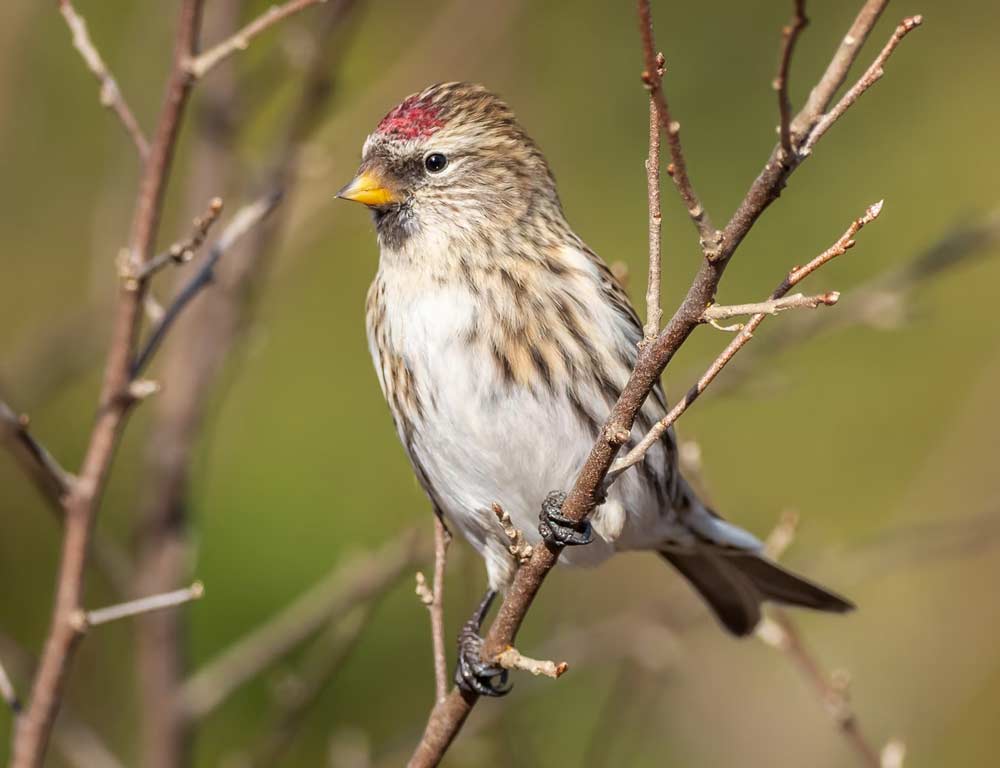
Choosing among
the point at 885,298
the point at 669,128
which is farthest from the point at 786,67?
the point at 885,298

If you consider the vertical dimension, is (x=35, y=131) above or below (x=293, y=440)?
above

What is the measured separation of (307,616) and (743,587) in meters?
1.03

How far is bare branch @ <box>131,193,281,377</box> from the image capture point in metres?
2.63

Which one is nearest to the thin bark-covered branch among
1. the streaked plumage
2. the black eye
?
the streaked plumage

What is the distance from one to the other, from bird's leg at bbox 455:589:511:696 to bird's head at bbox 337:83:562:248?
0.88 m

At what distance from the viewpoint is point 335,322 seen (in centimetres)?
516

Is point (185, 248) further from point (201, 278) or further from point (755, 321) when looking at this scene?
point (755, 321)

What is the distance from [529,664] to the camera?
2490mm

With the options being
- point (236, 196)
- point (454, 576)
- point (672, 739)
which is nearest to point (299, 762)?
point (454, 576)

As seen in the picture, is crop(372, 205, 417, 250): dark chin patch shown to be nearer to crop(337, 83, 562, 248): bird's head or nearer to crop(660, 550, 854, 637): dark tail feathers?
crop(337, 83, 562, 248): bird's head

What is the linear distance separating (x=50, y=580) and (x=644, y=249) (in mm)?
2294

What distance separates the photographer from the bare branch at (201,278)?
2627mm

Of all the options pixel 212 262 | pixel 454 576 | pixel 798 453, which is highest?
pixel 212 262

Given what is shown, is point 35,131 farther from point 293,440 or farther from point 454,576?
point 454,576
